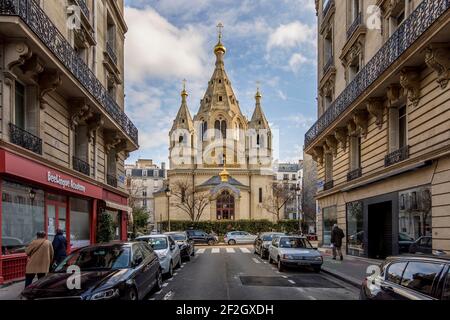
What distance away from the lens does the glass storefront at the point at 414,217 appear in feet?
46.8

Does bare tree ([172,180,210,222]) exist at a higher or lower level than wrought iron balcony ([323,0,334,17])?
lower

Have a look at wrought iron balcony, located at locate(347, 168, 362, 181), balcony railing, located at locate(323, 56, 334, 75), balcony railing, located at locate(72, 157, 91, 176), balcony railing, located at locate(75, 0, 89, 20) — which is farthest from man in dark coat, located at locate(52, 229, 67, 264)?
balcony railing, located at locate(323, 56, 334, 75)

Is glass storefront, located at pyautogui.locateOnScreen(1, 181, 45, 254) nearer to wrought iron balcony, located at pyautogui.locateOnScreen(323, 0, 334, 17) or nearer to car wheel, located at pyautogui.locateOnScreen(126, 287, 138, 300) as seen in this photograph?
car wheel, located at pyautogui.locateOnScreen(126, 287, 138, 300)

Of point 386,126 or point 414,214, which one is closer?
point 414,214

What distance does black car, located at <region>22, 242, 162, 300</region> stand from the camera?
24.5 ft

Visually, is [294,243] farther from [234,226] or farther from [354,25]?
[234,226]

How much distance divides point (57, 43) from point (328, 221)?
60.1 feet

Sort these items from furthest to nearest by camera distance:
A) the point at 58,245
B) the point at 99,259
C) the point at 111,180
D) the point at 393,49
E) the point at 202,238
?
the point at 202,238 → the point at 111,180 → the point at 393,49 → the point at 58,245 → the point at 99,259

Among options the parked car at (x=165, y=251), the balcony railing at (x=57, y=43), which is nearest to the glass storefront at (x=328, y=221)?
the parked car at (x=165, y=251)

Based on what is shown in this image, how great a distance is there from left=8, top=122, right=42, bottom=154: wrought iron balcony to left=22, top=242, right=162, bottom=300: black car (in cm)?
529

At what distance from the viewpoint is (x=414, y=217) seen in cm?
1532

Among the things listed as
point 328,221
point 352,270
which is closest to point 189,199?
point 328,221

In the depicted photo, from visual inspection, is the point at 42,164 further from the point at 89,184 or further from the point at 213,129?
the point at 213,129

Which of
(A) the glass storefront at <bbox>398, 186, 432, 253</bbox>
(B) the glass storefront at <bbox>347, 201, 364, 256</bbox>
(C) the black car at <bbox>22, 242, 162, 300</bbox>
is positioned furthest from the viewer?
(B) the glass storefront at <bbox>347, 201, 364, 256</bbox>
